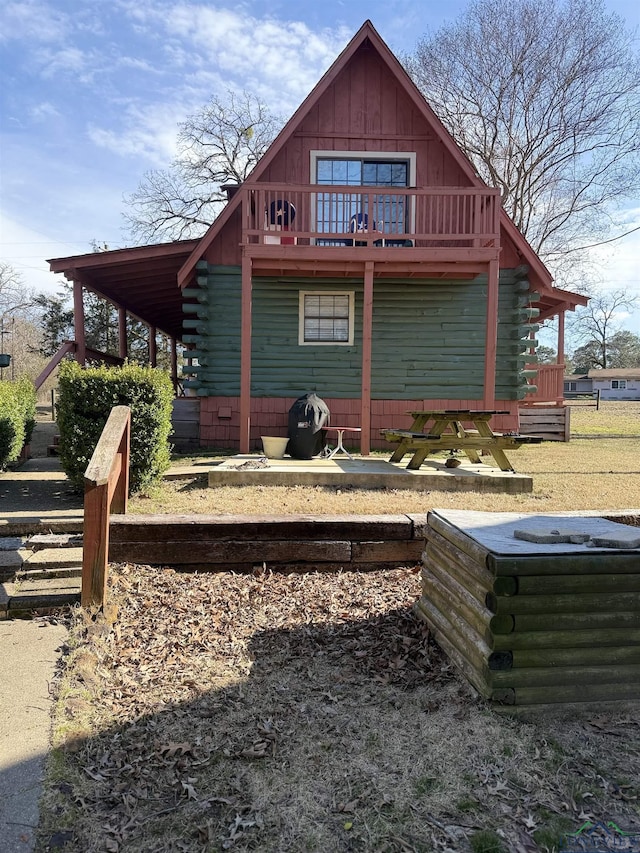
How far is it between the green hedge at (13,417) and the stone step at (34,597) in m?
3.38

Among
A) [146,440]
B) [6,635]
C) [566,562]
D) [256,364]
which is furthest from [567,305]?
[6,635]

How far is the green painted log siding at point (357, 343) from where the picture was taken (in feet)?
37.5

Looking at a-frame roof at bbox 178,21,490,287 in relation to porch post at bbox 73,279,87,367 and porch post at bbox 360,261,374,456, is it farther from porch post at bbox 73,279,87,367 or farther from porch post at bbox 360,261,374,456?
porch post at bbox 360,261,374,456

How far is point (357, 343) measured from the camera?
37.9 ft

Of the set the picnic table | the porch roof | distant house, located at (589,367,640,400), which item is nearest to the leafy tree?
the porch roof

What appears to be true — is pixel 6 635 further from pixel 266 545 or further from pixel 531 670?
pixel 531 670

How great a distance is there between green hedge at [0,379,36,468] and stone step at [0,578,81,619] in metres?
3.38

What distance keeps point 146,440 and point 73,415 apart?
757 millimetres

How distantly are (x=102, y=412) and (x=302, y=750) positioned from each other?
13.9 ft

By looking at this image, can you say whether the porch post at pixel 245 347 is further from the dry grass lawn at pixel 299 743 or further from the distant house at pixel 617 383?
the distant house at pixel 617 383

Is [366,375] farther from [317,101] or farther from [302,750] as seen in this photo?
[302,750]

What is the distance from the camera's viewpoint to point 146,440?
5.82 m

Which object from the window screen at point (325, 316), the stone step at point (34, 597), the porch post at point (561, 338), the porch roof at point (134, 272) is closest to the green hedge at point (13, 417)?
the stone step at point (34, 597)

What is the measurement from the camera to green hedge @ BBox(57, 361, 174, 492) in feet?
18.8
